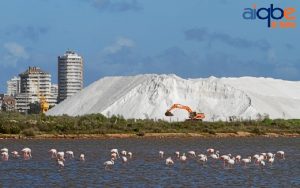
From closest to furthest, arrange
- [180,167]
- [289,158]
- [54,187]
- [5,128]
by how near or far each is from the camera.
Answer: [54,187]
[180,167]
[289,158]
[5,128]

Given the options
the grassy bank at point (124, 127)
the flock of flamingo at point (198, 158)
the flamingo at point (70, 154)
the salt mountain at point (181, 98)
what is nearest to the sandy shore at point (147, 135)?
the grassy bank at point (124, 127)

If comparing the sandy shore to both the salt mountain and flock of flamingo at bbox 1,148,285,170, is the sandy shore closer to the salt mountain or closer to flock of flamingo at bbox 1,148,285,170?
the salt mountain

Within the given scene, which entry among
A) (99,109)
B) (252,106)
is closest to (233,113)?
(252,106)

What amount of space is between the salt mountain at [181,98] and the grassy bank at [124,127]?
1164 centimetres

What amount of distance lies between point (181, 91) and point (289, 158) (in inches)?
2562

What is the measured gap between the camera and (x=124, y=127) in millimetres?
79312

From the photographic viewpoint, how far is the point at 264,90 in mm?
112625

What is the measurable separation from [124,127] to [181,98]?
26.9 meters

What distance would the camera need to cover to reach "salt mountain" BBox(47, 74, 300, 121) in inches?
3920

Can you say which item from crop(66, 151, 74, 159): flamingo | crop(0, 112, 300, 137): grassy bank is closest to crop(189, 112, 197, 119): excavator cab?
crop(0, 112, 300, 137): grassy bank

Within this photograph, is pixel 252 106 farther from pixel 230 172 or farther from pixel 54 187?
pixel 54 187

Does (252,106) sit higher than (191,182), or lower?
higher

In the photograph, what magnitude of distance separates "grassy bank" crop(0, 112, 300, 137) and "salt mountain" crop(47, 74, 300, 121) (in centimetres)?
1164

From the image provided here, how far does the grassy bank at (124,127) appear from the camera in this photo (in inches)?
2968
